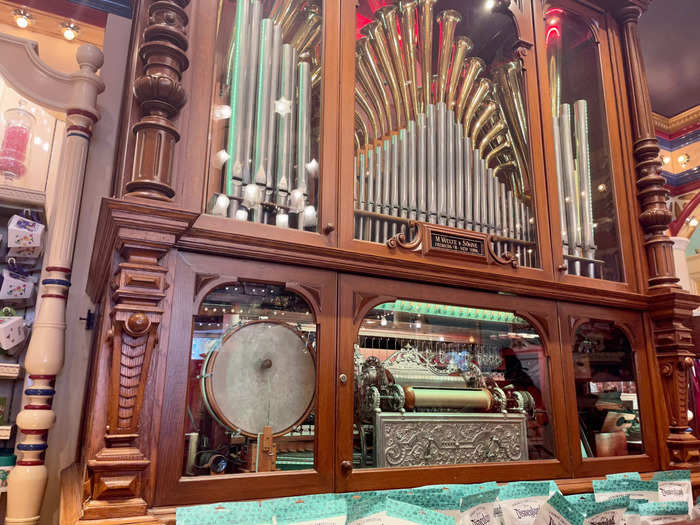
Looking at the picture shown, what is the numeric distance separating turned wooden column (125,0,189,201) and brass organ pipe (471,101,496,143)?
1145 millimetres

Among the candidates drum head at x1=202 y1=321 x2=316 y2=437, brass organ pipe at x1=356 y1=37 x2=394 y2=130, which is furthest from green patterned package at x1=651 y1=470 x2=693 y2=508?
brass organ pipe at x1=356 y1=37 x2=394 y2=130

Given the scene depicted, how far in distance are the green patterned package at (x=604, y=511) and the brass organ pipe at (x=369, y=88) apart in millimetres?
1314

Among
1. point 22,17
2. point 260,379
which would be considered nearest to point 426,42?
point 260,379

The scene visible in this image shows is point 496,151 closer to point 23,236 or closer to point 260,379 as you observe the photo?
point 260,379

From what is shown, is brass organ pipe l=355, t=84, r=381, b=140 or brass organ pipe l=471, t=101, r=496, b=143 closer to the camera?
brass organ pipe l=355, t=84, r=381, b=140

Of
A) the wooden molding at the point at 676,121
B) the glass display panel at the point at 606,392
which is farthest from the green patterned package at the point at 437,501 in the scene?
the wooden molding at the point at 676,121

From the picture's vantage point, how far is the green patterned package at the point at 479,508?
1258 millimetres

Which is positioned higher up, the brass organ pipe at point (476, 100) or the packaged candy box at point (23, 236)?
the brass organ pipe at point (476, 100)

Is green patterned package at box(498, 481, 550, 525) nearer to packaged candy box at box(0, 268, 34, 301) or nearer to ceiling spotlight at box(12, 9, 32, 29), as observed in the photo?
packaged candy box at box(0, 268, 34, 301)

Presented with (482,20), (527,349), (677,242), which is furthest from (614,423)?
A: (677,242)

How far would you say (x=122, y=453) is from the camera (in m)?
1.19

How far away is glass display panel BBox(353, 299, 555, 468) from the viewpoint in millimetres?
1641

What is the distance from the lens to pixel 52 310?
2031 mm

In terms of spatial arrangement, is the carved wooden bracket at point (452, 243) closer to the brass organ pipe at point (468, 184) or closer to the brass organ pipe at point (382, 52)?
the brass organ pipe at point (468, 184)
